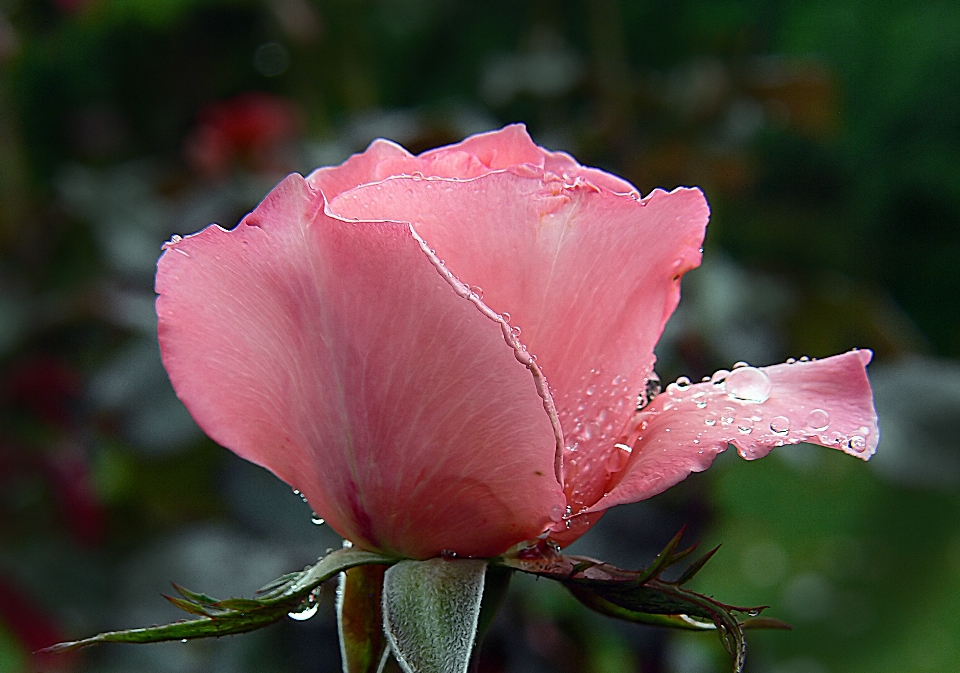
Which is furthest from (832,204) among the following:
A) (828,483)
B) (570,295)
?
(570,295)

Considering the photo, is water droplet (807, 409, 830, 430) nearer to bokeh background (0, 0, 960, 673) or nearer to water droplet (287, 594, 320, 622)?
water droplet (287, 594, 320, 622)

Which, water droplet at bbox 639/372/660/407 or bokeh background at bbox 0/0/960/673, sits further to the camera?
bokeh background at bbox 0/0/960/673

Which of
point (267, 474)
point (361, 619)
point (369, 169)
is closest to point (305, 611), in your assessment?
point (361, 619)

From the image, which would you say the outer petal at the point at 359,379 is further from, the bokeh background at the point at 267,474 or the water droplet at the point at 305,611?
the bokeh background at the point at 267,474

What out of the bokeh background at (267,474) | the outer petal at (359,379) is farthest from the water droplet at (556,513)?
the bokeh background at (267,474)

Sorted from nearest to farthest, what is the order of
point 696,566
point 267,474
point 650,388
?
point 696,566 → point 650,388 → point 267,474

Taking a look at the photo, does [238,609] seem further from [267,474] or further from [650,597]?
[267,474]

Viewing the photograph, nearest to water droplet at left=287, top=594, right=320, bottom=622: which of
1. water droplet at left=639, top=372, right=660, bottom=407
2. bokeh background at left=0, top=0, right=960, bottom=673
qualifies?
water droplet at left=639, top=372, right=660, bottom=407
